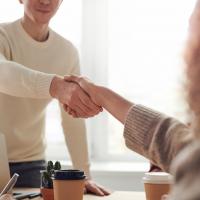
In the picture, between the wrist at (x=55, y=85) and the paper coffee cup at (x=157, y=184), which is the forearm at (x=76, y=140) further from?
the paper coffee cup at (x=157, y=184)

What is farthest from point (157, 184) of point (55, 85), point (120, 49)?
point (120, 49)

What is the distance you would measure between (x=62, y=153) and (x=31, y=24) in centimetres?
125

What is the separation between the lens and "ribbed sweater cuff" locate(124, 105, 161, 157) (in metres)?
1.17

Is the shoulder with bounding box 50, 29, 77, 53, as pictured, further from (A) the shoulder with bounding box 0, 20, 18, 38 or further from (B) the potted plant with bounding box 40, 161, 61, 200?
(B) the potted plant with bounding box 40, 161, 61, 200

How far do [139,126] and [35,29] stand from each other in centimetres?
123

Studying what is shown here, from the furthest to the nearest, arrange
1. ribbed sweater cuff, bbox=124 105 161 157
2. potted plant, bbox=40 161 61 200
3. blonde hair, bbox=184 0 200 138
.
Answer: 1. potted plant, bbox=40 161 61 200
2. ribbed sweater cuff, bbox=124 105 161 157
3. blonde hair, bbox=184 0 200 138

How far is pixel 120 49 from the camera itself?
3150 millimetres

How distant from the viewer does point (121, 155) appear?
321 cm

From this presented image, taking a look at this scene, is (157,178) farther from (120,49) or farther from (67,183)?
(120,49)

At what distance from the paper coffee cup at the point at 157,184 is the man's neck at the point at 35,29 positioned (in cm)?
115

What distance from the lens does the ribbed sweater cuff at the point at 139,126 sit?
45.9 inches

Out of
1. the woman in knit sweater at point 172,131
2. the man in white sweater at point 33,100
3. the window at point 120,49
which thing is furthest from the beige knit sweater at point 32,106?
the window at point 120,49

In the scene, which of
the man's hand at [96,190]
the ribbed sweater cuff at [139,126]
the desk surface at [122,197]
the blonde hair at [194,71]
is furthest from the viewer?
the man's hand at [96,190]

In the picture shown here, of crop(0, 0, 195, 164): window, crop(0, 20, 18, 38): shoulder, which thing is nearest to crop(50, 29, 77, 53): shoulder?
crop(0, 20, 18, 38): shoulder
